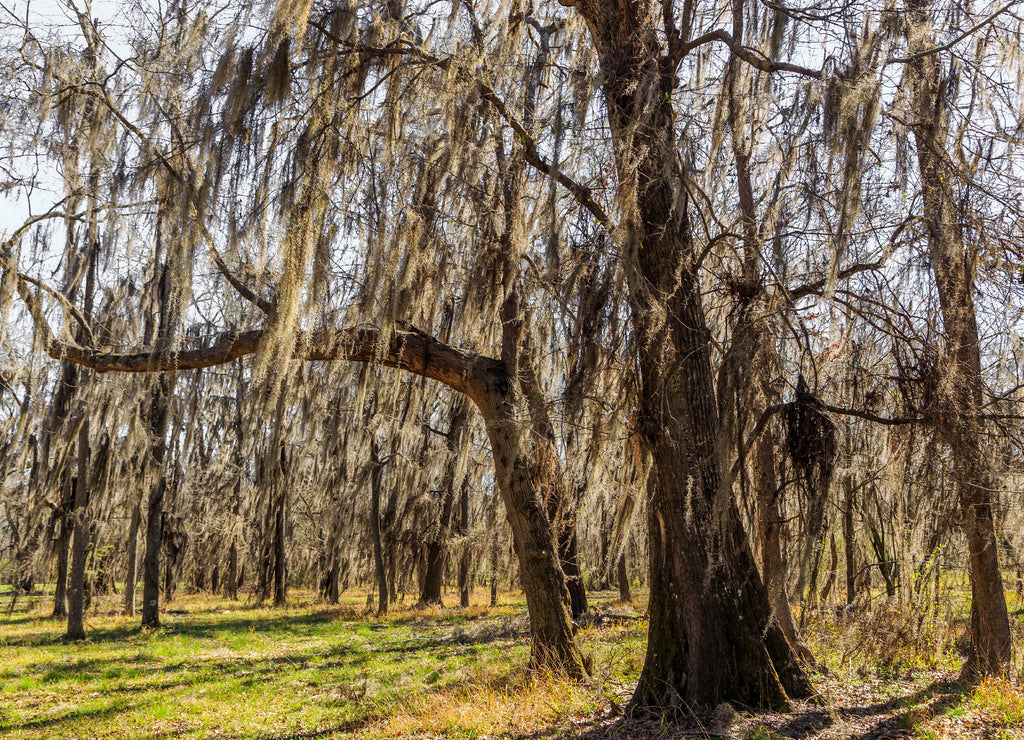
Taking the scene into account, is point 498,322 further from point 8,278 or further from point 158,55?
point 8,278

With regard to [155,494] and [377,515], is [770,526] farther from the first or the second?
[155,494]

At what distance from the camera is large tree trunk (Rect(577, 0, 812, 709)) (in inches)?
172

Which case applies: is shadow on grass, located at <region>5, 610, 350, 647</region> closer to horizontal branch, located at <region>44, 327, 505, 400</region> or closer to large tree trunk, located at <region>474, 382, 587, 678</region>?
horizontal branch, located at <region>44, 327, 505, 400</region>

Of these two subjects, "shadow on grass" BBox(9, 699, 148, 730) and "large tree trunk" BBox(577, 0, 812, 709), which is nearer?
"large tree trunk" BBox(577, 0, 812, 709)

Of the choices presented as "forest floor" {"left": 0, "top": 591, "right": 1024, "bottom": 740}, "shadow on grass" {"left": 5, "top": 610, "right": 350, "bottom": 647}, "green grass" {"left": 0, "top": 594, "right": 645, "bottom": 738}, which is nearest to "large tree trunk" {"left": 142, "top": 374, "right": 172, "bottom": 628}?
"shadow on grass" {"left": 5, "top": 610, "right": 350, "bottom": 647}

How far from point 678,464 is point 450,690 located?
3.33m

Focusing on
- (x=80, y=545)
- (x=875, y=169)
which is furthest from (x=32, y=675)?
(x=875, y=169)

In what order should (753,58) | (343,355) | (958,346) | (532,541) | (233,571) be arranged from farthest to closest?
(233,571)
(532,541)
(343,355)
(753,58)
(958,346)

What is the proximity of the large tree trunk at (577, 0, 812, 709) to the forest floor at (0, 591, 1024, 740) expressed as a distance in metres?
0.30

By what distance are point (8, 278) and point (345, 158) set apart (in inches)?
133

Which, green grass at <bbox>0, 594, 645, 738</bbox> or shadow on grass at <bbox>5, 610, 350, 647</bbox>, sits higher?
green grass at <bbox>0, 594, 645, 738</bbox>

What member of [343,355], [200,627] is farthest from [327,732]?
[200,627]

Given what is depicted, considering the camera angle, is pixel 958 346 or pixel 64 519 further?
pixel 64 519

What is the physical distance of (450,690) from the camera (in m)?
6.28
